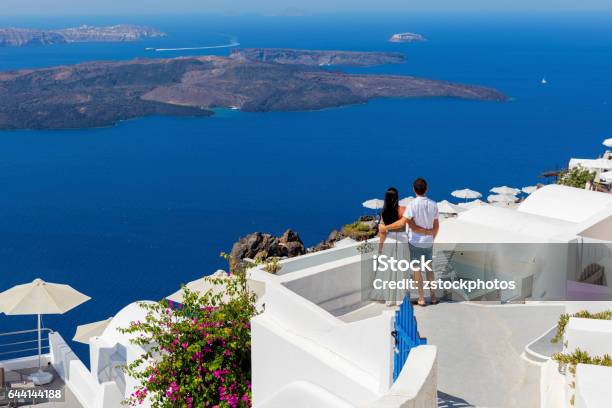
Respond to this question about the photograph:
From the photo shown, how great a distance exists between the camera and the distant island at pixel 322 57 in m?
142

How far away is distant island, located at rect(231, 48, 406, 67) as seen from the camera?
142500 millimetres

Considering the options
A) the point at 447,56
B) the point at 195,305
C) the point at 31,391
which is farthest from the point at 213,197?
the point at 447,56

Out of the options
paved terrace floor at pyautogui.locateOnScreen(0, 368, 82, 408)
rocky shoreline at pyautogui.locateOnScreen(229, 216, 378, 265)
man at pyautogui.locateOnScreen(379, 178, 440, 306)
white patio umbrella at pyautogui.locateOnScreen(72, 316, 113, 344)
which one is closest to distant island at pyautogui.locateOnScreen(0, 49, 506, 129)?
rocky shoreline at pyautogui.locateOnScreen(229, 216, 378, 265)

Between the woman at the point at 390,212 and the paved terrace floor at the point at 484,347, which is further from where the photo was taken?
the woman at the point at 390,212

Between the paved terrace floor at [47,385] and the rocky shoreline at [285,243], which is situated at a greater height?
the paved terrace floor at [47,385]

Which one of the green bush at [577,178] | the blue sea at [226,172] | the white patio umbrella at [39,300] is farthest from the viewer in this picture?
the blue sea at [226,172]

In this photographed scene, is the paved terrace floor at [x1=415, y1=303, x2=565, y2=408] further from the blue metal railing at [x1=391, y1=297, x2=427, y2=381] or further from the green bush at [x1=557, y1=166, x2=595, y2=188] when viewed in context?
the green bush at [x1=557, y1=166, x2=595, y2=188]

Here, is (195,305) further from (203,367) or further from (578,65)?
(578,65)

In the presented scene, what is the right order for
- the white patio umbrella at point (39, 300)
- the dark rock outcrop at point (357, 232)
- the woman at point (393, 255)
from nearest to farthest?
the woman at point (393, 255), the white patio umbrella at point (39, 300), the dark rock outcrop at point (357, 232)

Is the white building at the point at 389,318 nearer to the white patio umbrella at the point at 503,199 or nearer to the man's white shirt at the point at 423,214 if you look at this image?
the man's white shirt at the point at 423,214

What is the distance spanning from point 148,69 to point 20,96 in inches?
863

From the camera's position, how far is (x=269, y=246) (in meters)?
26.4

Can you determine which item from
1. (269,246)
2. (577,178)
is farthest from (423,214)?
(269,246)

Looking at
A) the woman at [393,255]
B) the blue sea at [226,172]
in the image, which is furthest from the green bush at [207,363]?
the blue sea at [226,172]
